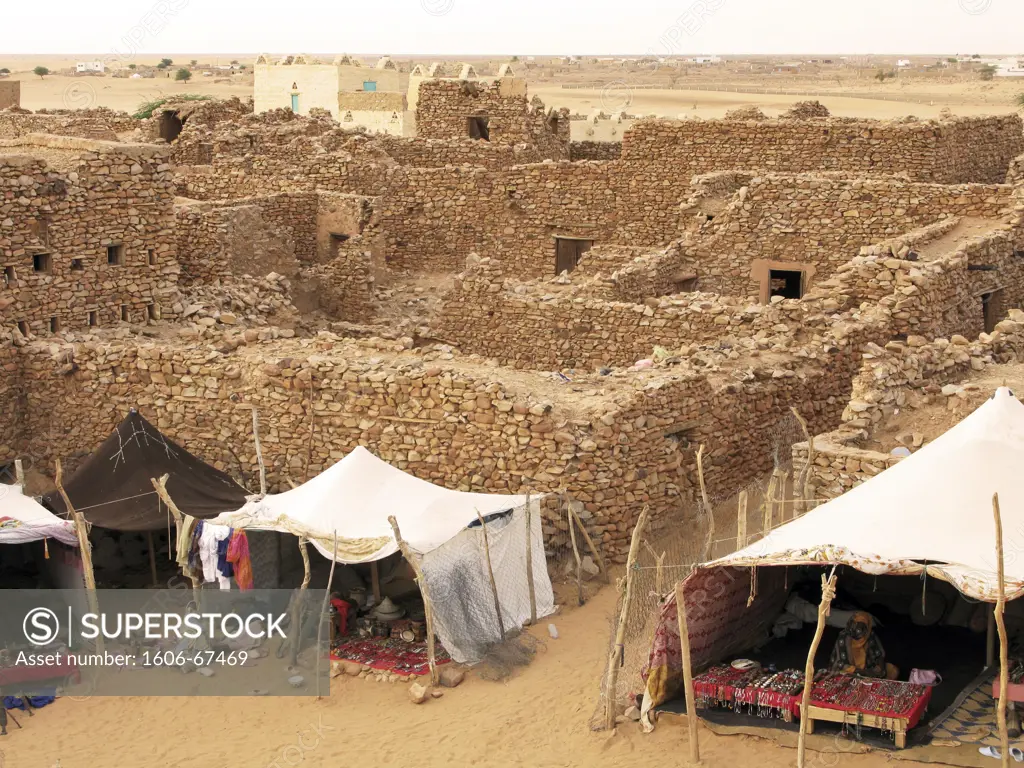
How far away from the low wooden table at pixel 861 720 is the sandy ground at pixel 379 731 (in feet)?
1.15

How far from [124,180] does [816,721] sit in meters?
10.1

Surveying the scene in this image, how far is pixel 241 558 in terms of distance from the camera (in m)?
13.4

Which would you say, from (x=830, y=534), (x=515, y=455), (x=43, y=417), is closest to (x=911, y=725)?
(x=830, y=534)

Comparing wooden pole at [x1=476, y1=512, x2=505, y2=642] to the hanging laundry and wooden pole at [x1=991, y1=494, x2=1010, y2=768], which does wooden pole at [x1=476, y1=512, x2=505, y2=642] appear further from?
wooden pole at [x1=991, y1=494, x2=1010, y2=768]

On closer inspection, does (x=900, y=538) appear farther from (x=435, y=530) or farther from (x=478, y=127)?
(x=478, y=127)

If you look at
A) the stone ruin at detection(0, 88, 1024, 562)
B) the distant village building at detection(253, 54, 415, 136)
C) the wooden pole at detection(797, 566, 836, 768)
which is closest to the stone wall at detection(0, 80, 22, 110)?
the distant village building at detection(253, 54, 415, 136)

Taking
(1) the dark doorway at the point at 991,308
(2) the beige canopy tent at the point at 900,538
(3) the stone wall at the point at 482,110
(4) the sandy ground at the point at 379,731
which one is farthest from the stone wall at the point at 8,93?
(2) the beige canopy tent at the point at 900,538

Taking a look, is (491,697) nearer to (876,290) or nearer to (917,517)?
(917,517)

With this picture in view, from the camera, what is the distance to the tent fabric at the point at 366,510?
42.2ft

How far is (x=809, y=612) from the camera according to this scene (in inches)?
483

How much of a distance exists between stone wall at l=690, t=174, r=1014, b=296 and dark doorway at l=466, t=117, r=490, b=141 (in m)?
9.98

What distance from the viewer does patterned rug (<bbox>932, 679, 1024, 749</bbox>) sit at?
33.7 ft

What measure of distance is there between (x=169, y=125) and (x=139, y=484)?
21.7 m

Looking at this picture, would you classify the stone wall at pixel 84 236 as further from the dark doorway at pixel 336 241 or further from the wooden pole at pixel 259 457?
the dark doorway at pixel 336 241
